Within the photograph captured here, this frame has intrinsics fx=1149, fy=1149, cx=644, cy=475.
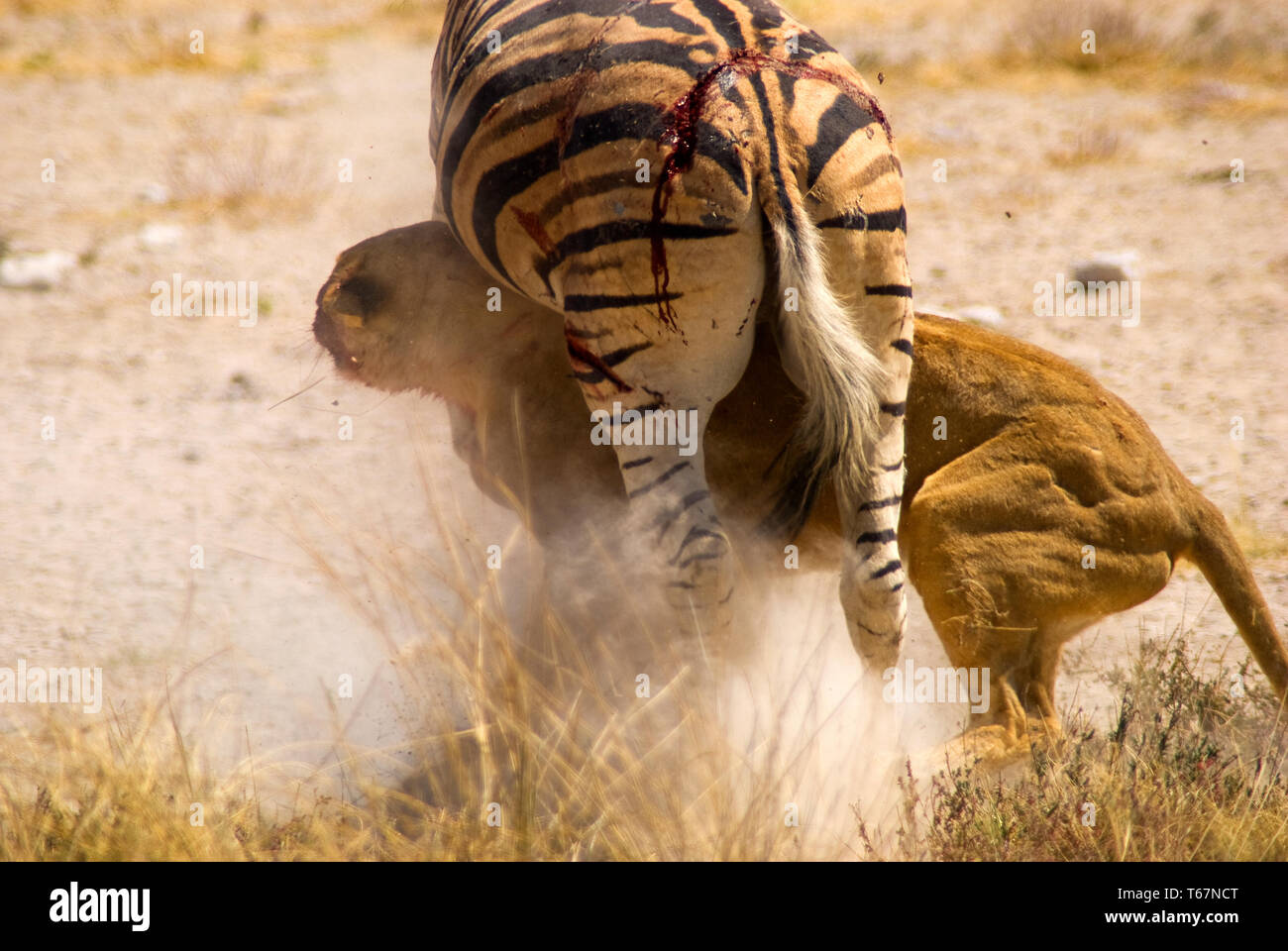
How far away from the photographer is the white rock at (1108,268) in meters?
8.63

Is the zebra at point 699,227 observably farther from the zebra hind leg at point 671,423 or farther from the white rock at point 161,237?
the white rock at point 161,237

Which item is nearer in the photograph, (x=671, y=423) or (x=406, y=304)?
(x=671, y=423)

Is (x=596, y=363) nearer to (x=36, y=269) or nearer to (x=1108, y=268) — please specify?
(x=1108, y=268)

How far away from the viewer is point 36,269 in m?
8.69

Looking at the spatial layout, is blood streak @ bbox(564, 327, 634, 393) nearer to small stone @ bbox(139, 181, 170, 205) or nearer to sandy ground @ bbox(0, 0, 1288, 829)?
sandy ground @ bbox(0, 0, 1288, 829)

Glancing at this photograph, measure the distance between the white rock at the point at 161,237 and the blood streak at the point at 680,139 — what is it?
7.42m

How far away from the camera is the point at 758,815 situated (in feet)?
11.1

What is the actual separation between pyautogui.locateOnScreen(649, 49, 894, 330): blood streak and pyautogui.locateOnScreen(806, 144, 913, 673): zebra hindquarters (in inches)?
14.2

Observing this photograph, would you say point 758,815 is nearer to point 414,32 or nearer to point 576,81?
point 576,81

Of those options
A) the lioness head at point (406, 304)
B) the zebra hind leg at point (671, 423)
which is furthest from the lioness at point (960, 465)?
the zebra hind leg at point (671, 423)

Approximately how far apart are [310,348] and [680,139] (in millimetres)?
2561

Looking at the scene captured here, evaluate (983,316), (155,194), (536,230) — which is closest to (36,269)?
(155,194)

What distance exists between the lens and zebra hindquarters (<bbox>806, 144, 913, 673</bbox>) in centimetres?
321
